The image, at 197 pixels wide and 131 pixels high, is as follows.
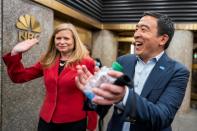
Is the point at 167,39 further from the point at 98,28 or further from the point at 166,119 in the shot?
the point at 98,28

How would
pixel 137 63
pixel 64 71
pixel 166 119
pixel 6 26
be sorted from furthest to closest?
pixel 6 26 < pixel 64 71 < pixel 137 63 < pixel 166 119

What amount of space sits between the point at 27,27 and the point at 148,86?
110 inches

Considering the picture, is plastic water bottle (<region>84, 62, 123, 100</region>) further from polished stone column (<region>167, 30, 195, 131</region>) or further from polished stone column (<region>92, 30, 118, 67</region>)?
polished stone column (<region>92, 30, 118, 67</region>)

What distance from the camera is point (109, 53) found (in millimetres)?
7938

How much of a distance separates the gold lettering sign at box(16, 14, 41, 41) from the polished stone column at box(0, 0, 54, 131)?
6 centimetres

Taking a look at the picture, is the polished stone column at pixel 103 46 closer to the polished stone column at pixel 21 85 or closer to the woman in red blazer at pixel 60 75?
the polished stone column at pixel 21 85

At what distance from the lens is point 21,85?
396 cm

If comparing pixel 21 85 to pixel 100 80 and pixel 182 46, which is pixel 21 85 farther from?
pixel 182 46

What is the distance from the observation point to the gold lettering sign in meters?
3.84

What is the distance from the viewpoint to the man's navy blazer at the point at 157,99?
1304 millimetres

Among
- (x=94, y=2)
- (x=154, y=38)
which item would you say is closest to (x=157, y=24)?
(x=154, y=38)

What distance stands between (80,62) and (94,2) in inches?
176

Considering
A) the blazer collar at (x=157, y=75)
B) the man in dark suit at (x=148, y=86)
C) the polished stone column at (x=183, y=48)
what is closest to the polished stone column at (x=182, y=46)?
the polished stone column at (x=183, y=48)

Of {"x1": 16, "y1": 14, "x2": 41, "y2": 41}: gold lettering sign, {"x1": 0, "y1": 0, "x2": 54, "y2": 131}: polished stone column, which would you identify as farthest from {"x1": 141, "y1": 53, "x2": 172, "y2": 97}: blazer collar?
{"x1": 16, "y1": 14, "x2": 41, "y2": 41}: gold lettering sign
